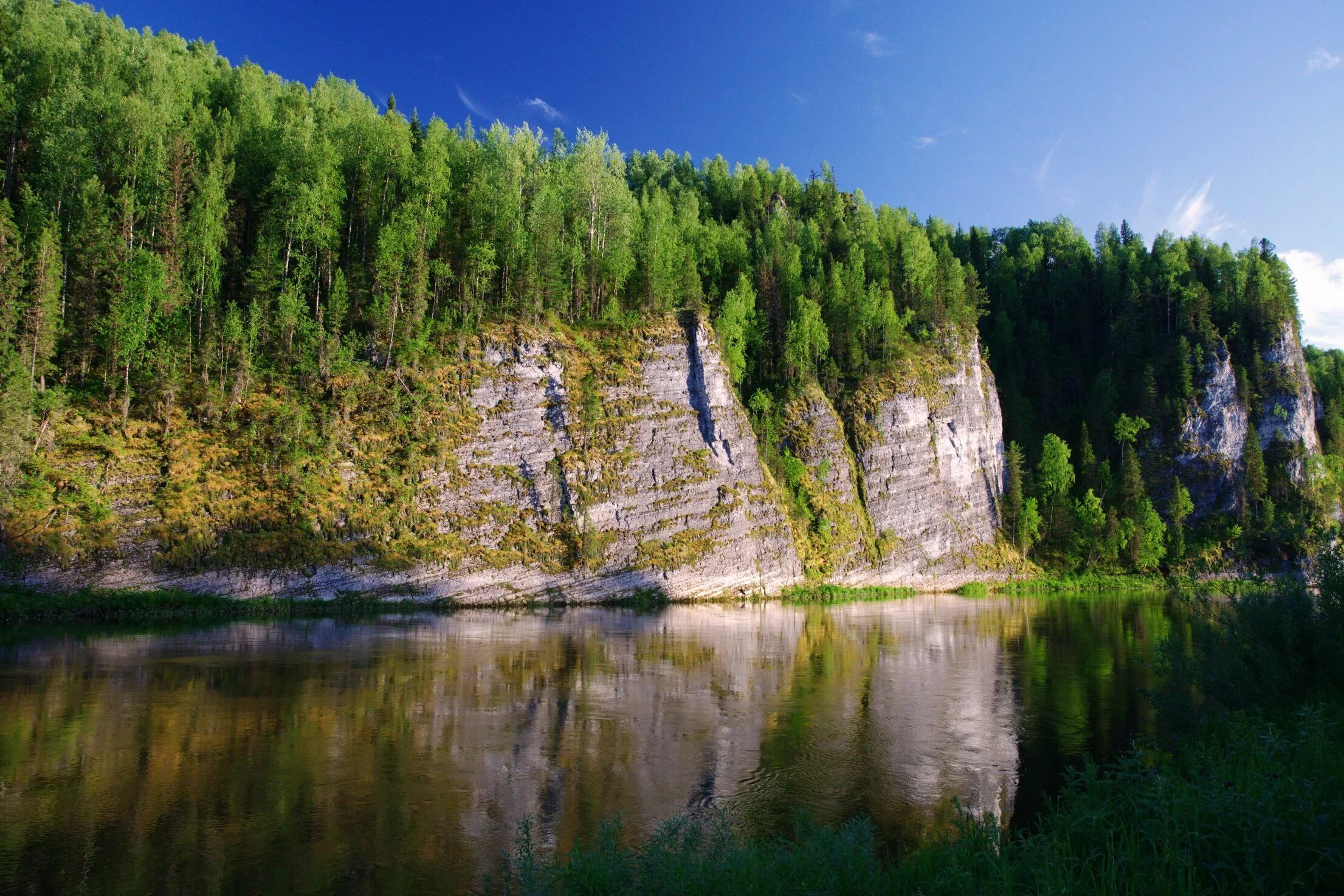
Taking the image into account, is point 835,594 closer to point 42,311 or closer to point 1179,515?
point 1179,515

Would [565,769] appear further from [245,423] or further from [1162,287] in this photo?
[1162,287]

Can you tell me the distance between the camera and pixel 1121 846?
7.38m

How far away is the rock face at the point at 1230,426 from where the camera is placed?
8894 cm

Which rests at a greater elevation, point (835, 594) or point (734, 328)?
point (734, 328)

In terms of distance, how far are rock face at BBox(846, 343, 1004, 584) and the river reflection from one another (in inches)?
1538

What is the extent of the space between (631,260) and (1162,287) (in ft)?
284

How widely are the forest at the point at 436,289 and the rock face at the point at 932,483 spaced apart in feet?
16.0

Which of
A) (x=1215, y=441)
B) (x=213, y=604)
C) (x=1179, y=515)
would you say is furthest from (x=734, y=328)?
(x=1215, y=441)

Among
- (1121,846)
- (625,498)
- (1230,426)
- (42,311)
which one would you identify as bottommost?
(1121,846)

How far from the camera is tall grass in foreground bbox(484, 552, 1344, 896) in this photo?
613 centimetres

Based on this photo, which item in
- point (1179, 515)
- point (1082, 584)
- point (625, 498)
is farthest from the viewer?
point (1179, 515)

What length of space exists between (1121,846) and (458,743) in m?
12.6

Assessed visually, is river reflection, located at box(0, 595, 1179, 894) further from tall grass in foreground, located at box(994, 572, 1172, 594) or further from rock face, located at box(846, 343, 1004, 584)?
tall grass in foreground, located at box(994, 572, 1172, 594)

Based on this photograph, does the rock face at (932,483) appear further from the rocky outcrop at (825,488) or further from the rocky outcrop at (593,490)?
the rocky outcrop at (593,490)
